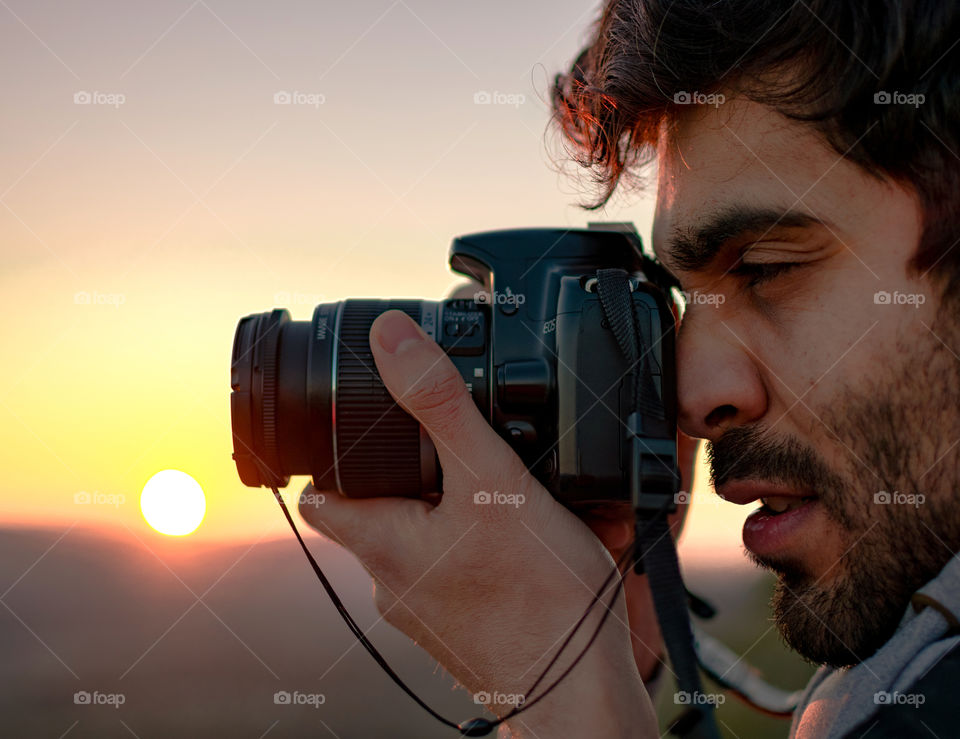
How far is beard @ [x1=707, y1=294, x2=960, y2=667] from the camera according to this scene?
3.48 ft

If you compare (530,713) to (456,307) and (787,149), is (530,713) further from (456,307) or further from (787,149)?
(787,149)

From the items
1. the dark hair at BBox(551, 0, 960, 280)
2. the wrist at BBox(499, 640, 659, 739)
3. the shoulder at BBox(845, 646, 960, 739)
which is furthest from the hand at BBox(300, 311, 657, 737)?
the dark hair at BBox(551, 0, 960, 280)

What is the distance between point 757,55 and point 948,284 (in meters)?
0.45

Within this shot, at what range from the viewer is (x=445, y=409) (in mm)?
1298

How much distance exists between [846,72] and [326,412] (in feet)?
3.13

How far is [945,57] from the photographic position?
44.8 inches

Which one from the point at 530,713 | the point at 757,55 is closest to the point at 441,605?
the point at 530,713

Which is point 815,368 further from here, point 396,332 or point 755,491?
point 396,332

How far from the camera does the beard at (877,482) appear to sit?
1.06 meters

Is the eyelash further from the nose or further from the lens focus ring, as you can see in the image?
the lens focus ring

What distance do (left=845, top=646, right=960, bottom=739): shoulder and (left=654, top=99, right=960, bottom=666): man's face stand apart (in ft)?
0.88

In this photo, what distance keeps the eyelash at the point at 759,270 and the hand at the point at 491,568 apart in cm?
45

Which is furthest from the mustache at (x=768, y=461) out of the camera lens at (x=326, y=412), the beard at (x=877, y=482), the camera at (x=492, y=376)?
the camera lens at (x=326, y=412)

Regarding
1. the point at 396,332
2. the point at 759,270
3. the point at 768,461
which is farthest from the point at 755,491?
the point at 396,332
